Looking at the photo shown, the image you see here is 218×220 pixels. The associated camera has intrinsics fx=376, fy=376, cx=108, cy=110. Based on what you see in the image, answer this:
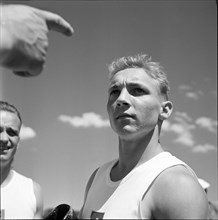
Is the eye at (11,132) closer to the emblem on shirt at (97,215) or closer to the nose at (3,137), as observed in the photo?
the nose at (3,137)

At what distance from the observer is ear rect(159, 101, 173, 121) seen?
46.6 inches

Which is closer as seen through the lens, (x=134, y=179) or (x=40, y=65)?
(x=40, y=65)

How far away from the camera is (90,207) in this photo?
3.69 feet

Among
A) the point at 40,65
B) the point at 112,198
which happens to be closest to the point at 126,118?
the point at 112,198

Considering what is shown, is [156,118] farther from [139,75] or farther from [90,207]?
[90,207]

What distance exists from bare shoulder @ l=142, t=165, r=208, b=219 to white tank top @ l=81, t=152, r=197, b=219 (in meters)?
0.03

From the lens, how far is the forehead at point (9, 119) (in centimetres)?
92

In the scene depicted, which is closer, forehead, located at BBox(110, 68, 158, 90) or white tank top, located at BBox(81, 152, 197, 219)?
white tank top, located at BBox(81, 152, 197, 219)

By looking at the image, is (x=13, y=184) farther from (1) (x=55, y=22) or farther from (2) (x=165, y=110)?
(2) (x=165, y=110)

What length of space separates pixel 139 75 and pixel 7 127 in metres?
0.44

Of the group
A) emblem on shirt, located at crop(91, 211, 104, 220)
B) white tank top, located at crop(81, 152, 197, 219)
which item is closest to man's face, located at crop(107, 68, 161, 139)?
white tank top, located at crop(81, 152, 197, 219)

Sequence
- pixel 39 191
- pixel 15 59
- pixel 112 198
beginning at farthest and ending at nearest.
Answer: pixel 112 198
pixel 39 191
pixel 15 59

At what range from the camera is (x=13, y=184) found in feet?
2.82

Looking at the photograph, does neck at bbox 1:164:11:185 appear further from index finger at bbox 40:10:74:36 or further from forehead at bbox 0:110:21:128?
index finger at bbox 40:10:74:36
